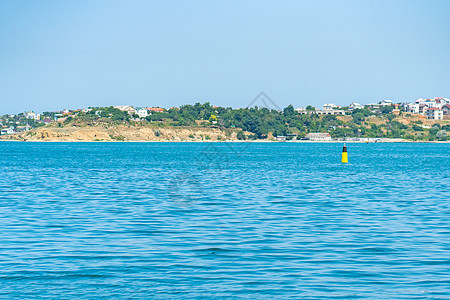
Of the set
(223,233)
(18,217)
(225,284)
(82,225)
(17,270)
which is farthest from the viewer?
(18,217)

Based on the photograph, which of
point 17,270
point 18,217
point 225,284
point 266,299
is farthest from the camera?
point 18,217

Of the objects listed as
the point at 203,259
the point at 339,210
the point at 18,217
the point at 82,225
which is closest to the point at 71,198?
the point at 18,217

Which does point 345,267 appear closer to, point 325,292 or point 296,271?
point 296,271

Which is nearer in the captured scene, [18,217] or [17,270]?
[17,270]

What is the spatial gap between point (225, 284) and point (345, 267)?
12.8 ft

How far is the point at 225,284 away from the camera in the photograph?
16500 mm

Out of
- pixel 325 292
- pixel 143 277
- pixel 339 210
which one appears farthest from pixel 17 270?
pixel 339 210

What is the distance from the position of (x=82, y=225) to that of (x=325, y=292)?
13170mm

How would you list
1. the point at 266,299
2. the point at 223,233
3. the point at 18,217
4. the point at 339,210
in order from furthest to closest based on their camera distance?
the point at 339,210 → the point at 18,217 → the point at 223,233 → the point at 266,299

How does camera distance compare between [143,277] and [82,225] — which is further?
[82,225]

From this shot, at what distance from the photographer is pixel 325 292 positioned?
1578cm

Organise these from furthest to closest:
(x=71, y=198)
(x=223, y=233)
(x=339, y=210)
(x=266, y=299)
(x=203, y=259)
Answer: (x=71, y=198) → (x=339, y=210) → (x=223, y=233) → (x=203, y=259) → (x=266, y=299)

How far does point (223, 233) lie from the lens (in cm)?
2431

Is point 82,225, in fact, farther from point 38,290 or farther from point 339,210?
point 339,210
